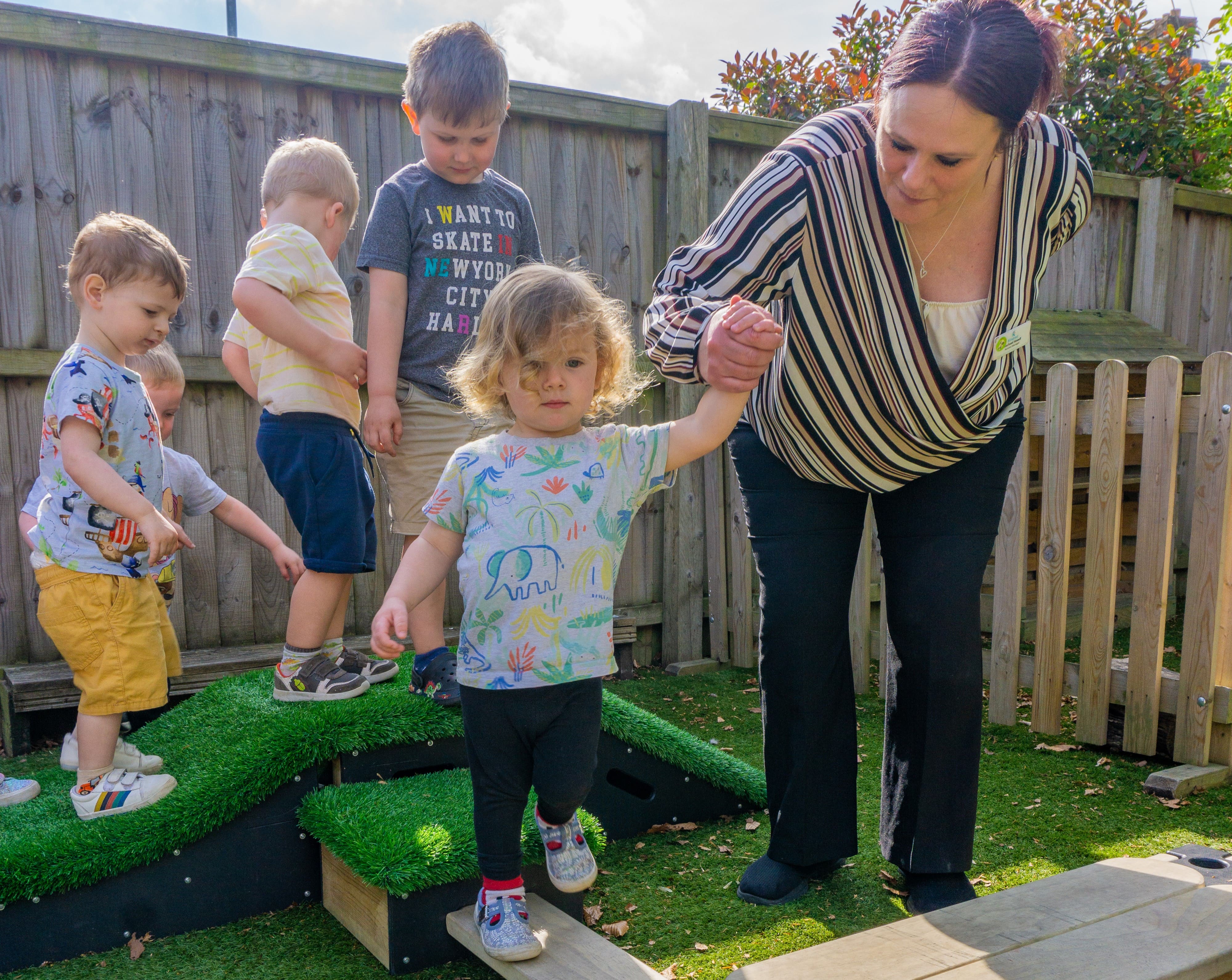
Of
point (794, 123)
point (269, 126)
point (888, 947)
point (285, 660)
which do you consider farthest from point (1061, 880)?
point (794, 123)

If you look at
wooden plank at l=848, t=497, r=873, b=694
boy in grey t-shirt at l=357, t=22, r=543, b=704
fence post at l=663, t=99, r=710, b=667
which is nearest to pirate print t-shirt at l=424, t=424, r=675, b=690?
boy in grey t-shirt at l=357, t=22, r=543, b=704

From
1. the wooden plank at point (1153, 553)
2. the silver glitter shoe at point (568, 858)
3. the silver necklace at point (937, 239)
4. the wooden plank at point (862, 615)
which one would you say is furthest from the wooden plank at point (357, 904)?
the wooden plank at point (1153, 553)

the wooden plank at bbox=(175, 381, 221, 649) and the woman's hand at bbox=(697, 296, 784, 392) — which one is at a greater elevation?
the woman's hand at bbox=(697, 296, 784, 392)

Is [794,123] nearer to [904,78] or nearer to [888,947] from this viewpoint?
[904,78]

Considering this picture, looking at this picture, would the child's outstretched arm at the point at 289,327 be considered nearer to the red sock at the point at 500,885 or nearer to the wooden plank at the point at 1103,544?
the red sock at the point at 500,885

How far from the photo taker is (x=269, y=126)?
3.59m

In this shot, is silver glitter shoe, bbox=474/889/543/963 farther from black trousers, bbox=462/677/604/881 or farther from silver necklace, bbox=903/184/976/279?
silver necklace, bbox=903/184/976/279

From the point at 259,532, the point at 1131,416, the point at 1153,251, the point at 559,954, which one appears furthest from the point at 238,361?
the point at 1153,251

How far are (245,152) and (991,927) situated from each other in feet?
11.1

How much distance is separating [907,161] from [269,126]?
2.69m

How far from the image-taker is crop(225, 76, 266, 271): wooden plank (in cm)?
353

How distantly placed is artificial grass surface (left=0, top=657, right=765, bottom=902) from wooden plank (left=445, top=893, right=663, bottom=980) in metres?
0.58

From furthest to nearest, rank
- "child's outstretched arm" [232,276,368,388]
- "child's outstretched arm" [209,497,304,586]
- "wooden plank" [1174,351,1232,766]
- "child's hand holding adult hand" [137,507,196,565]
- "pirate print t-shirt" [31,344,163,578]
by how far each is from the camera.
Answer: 1. "wooden plank" [1174,351,1232,766]
2. "child's outstretched arm" [209,497,304,586]
3. "child's outstretched arm" [232,276,368,388]
4. "pirate print t-shirt" [31,344,163,578]
5. "child's hand holding adult hand" [137,507,196,565]

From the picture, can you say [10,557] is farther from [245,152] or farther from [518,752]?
[518,752]
